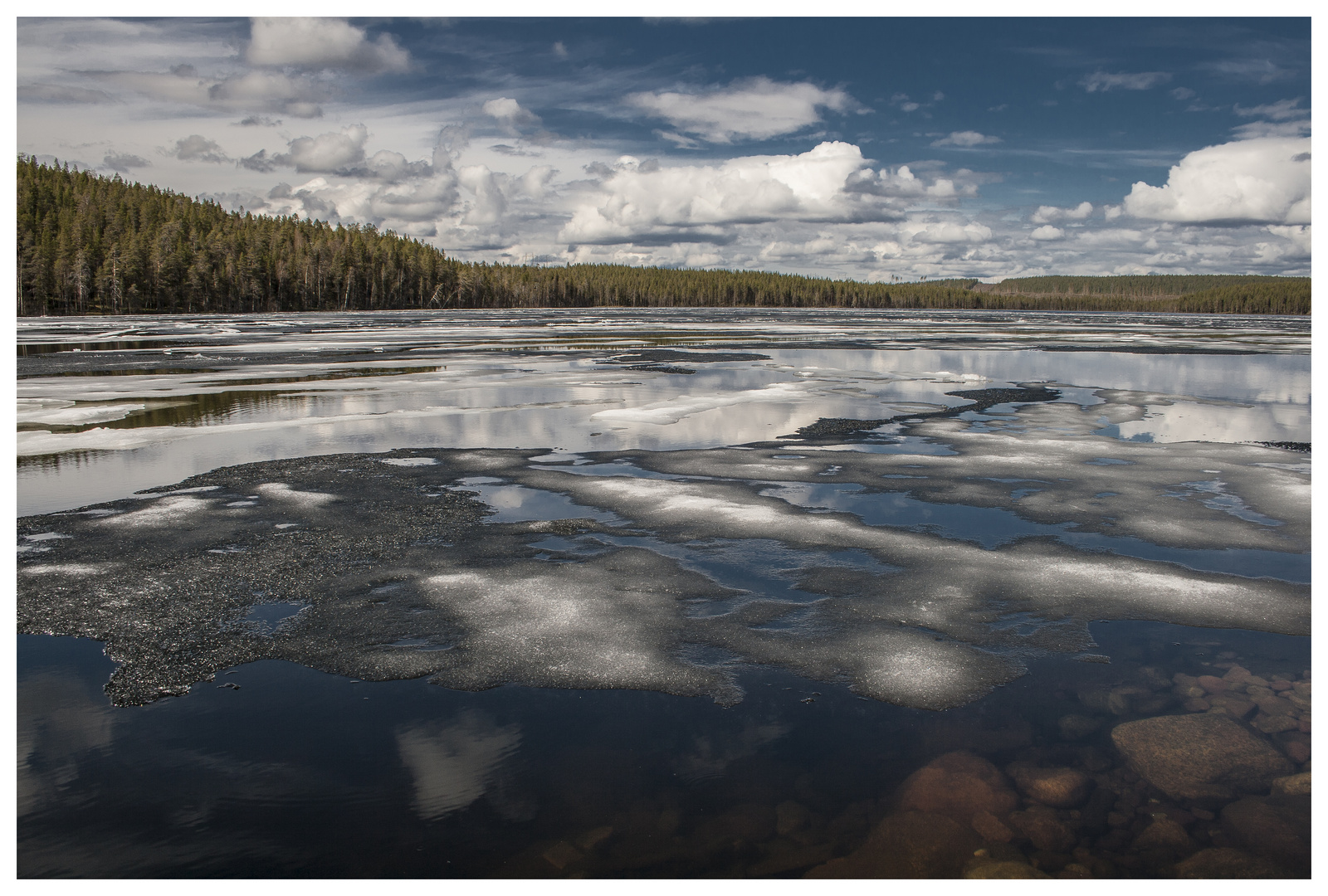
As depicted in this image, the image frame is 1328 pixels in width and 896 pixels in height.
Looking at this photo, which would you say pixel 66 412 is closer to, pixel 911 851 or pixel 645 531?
pixel 645 531

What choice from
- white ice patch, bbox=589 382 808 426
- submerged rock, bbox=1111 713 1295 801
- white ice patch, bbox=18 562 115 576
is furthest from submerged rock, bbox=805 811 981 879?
white ice patch, bbox=589 382 808 426

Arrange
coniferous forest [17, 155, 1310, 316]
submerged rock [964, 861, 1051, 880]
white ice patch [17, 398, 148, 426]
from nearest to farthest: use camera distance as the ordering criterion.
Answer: submerged rock [964, 861, 1051, 880]
white ice patch [17, 398, 148, 426]
coniferous forest [17, 155, 1310, 316]

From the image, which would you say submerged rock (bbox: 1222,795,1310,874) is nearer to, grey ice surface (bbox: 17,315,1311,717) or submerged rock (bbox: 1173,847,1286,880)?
submerged rock (bbox: 1173,847,1286,880)

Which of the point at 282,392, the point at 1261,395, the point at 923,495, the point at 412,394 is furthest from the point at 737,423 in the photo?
the point at 1261,395

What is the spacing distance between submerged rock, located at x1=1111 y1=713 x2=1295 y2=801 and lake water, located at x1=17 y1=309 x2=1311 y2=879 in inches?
0.8

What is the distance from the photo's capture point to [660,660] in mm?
5328

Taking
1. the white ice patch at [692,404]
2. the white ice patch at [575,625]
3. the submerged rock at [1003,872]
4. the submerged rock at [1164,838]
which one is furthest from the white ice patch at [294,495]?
the submerged rock at [1164,838]

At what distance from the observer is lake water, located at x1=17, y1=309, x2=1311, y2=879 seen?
3844 millimetres

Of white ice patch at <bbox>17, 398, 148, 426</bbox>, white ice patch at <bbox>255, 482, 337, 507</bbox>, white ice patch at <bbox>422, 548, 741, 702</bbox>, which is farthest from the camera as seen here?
white ice patch at <bbox>17, 398, 148, 426</bbox>

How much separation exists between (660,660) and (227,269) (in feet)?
365

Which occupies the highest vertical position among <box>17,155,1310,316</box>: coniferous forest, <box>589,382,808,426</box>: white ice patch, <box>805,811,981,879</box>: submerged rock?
<box>17,155,1310,316</box>: coniferous forest

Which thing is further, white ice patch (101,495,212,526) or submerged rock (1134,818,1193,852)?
white ice patch (101,495,212,526)

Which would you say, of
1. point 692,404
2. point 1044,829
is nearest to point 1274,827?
point 1044,829

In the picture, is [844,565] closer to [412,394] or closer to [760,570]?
[760,570]
